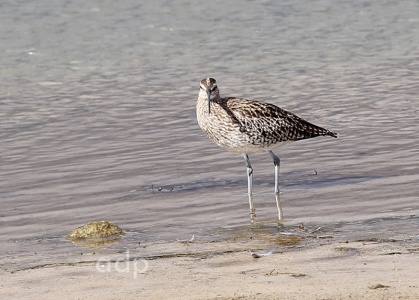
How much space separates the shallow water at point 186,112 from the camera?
37.8ft

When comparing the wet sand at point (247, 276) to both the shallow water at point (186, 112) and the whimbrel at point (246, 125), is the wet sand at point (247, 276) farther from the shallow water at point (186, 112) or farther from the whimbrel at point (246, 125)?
the whimbrel at point (246, 125)

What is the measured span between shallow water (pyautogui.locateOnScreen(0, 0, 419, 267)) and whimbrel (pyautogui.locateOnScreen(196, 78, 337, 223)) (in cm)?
44

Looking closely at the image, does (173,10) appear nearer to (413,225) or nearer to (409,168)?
(409,168)

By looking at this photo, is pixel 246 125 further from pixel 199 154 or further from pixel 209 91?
pixel 199 154

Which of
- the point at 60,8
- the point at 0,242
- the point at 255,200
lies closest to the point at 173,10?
the point at 60,8

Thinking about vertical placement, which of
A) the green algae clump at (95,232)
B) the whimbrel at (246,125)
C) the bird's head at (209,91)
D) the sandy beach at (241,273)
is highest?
the bird's head at (209,91)

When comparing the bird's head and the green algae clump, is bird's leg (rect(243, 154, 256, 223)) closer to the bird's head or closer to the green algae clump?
the bird's head

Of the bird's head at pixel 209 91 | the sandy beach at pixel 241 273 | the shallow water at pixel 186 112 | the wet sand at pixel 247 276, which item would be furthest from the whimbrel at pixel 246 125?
the wet sand at pixel 247 276

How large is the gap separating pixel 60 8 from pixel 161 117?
982 centimetres

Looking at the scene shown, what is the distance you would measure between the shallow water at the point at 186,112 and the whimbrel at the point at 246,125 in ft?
1.43

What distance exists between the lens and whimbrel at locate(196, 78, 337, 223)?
12641 mm

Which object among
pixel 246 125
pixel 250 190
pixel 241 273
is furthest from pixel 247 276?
pixel 246 125

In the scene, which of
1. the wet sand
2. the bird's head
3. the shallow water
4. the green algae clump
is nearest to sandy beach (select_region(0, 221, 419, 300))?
the wet sand

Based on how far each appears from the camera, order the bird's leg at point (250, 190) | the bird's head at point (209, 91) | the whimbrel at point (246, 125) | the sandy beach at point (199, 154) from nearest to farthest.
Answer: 1. the sandy beach at point (199, 154)
2. the bird's leg at point (250, 190)
3. the whimbrel at point (246, 125)
4. the bird's head at point (209, 91)
